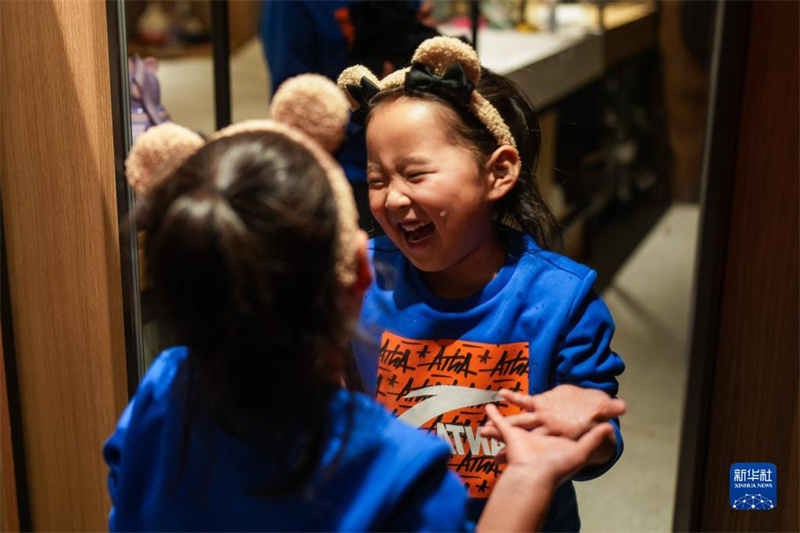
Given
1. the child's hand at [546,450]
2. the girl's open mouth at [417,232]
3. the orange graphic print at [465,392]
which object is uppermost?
the girl's open mouth at [417,232]

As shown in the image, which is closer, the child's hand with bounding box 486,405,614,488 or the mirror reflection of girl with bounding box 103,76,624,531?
the mirror reflection of girl with bounding box 103,76,624,531

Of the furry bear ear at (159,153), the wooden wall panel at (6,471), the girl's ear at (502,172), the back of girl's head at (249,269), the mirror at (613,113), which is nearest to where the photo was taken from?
the back of girl's head at (249,269)

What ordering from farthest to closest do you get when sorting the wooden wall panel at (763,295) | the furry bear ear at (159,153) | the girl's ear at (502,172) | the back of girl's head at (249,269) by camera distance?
1. the girl's ear at (502,172)
2. the wooden wall panel at (763,295)
3. the furry bear ear at (159,153)
4. the back of girl's head at (249,269)

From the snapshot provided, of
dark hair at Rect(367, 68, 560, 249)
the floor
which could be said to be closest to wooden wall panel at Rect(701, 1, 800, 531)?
the floor

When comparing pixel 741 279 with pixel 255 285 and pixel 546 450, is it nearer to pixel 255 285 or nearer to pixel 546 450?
pixel 546 450

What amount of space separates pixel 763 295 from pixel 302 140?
571 mm

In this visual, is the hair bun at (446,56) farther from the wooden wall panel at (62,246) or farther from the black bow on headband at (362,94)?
the wooden wall panel at (62,246)

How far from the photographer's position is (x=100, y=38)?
129 centimetres

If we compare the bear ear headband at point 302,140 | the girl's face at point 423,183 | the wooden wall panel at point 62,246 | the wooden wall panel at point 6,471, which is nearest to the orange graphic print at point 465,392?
the girl's face at point 423,183

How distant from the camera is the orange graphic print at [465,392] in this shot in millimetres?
1035

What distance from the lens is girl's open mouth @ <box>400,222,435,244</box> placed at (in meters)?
1.06

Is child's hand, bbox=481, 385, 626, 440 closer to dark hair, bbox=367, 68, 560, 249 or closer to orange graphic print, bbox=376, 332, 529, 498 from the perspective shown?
orange graphic print, bbox=376, 332, 529, 498

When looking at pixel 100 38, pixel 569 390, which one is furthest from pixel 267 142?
pixel 100 38

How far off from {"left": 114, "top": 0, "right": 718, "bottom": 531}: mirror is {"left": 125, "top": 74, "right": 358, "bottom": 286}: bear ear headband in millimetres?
1066
